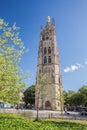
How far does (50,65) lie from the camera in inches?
3907

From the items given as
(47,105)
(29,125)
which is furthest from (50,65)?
(29,125)

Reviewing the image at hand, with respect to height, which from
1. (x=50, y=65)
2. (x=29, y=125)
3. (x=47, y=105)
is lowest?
(x=29, y=125)

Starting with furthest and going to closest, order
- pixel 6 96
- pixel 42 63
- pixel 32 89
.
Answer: pixel 32 89
pixel 42 63
pixel 6 96

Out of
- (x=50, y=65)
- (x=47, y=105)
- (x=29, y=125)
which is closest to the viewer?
(x=29, y=125)

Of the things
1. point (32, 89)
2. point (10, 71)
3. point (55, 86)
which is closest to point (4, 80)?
point (10, 71)

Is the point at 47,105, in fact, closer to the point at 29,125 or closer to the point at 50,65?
the point at 50,65

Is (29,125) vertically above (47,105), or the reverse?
(47,105)

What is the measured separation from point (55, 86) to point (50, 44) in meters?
23.4

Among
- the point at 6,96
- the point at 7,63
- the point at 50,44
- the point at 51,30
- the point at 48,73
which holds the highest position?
the point at 51,30

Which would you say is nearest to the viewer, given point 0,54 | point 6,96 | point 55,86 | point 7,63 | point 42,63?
point 0,54

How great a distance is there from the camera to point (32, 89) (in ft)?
355

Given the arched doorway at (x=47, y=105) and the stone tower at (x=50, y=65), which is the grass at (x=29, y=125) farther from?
the arched doorway at (x=47, y=105)

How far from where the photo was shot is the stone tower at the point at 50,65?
9294 centimetres

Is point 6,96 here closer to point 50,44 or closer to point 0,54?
point 0,54
